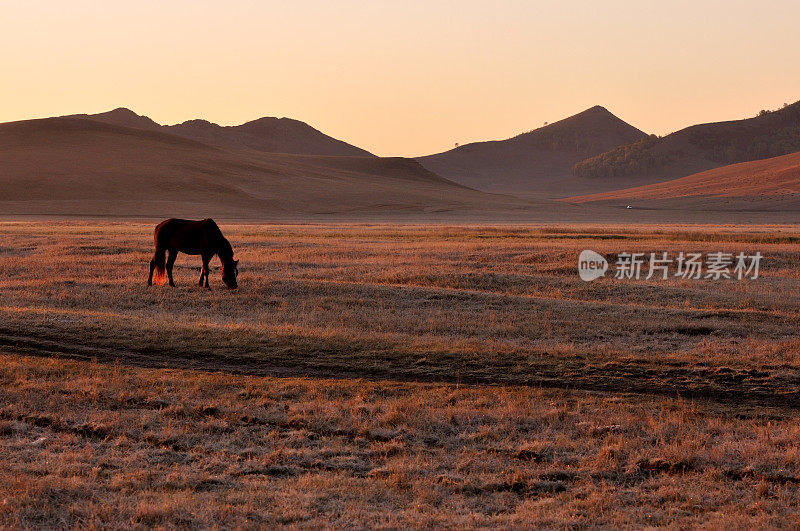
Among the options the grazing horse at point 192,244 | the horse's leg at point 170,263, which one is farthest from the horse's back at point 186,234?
the horse's leg at point 170,263

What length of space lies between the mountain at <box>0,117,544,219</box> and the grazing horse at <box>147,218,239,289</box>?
68.5m

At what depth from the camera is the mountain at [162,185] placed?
4154 inches

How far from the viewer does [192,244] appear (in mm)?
24703

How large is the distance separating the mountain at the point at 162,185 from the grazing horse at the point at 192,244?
225ft

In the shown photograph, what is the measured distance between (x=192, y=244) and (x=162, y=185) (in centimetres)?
10677

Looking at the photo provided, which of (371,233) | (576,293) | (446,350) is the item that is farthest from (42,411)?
(371,233)

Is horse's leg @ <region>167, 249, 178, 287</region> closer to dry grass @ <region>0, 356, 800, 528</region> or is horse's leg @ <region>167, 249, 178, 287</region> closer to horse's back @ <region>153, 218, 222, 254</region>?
horse's back @ <region>153, 218, 222, 254</region>

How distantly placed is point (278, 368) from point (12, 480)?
21.4 ft

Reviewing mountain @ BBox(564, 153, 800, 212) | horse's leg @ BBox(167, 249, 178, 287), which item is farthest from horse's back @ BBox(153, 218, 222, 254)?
mountain @ BBox(564, 153, 800, 212)

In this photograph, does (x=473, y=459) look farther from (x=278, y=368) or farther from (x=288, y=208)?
(x=288, y=208)

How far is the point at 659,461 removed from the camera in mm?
9086

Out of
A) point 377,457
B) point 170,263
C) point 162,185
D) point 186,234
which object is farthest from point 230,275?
point 162,185

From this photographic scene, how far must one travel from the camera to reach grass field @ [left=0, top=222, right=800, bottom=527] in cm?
802

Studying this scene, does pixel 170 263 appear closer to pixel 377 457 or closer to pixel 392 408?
pixel 392 408
